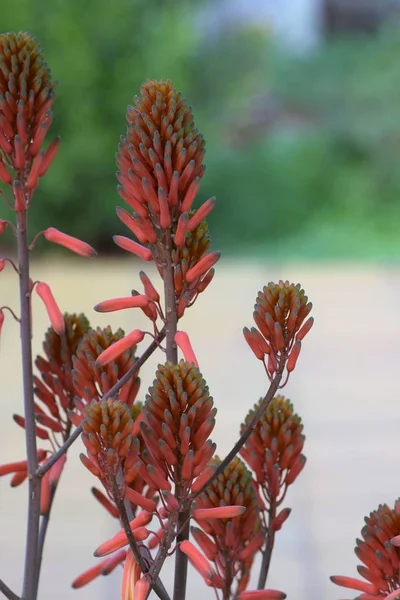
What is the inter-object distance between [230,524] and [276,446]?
0.20 feet

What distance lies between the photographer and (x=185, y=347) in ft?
1.77

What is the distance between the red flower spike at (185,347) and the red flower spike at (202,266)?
0.03 meters

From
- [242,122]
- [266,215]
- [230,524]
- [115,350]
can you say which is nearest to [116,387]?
[115,350]

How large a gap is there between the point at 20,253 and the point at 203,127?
17.5ft

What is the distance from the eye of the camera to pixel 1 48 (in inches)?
22.5

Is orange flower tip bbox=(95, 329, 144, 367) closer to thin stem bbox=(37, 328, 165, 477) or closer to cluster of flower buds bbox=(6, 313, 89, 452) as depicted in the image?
thin stem bbox=(37, 328, 165, 477)

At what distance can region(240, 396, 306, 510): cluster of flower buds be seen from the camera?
0.64 meters

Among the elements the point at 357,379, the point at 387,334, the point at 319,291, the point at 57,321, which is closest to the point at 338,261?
the point at 319,291

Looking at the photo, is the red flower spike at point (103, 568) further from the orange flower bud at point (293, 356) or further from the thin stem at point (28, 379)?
the orange flower bud at point (293, 356)

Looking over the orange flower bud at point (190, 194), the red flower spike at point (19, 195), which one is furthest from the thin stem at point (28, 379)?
the orange flower bud at point (190, 194)

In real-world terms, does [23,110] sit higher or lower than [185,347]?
higher

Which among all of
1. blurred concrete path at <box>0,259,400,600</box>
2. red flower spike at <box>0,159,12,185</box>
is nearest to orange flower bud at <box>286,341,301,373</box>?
red flower spike at <box>0,159,12,185</box>

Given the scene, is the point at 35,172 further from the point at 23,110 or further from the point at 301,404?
the point at 301,404

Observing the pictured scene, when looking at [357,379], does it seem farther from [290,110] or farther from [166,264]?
[290,110]
